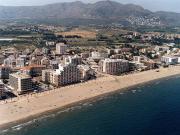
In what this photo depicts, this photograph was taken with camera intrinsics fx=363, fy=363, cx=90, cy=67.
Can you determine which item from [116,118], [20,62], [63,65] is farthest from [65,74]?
[116,118]

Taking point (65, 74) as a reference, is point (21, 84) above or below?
below

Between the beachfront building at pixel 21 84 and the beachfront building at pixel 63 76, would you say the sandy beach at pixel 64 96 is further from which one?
the beachfront building at pixel 21 84

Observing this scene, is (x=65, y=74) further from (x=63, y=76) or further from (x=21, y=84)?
(x=21, y=84)

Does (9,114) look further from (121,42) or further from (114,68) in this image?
(121,42)

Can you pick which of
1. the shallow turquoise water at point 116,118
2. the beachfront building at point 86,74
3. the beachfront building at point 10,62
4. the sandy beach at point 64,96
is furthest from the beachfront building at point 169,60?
the beachfront building at point 10,62

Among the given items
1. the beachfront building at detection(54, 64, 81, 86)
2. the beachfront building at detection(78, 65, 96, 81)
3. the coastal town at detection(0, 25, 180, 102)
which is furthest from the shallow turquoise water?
the coastal town at detection(0, 25, 180, 102)
